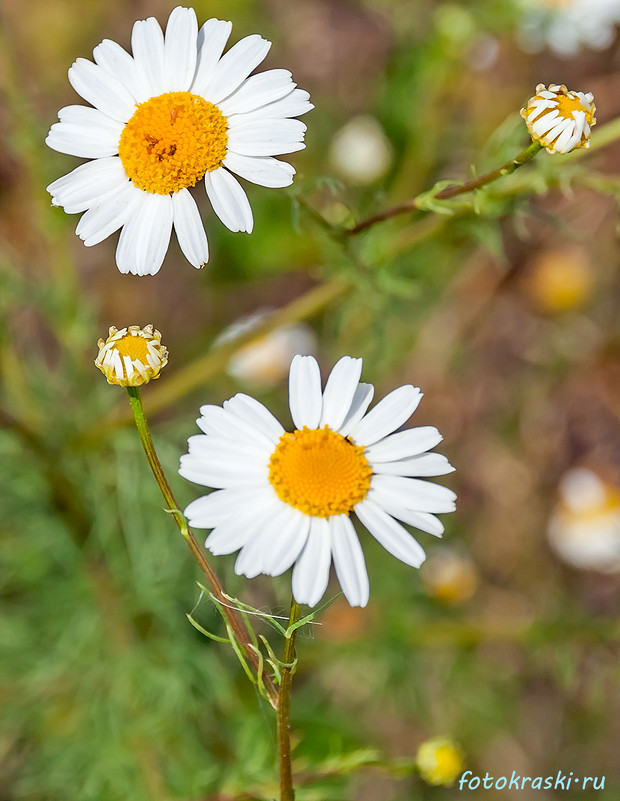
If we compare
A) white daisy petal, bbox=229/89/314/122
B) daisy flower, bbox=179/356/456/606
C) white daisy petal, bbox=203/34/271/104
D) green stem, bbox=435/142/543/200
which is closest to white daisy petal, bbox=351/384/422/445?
daisy flower, bbox=179/356/456/606

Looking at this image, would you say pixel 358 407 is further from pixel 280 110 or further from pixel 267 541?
pixel 280 110

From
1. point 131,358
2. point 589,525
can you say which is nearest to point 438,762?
point 131,358

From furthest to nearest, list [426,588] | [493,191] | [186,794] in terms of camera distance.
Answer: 1. [426,588]
2. [186,794]
3. [493,191]

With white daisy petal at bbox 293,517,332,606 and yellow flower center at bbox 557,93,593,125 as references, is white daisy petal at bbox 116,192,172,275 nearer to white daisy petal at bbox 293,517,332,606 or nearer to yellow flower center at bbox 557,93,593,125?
white daisy petal at bbox 293,517,332,606

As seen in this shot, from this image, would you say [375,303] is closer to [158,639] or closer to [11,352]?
[11,352]

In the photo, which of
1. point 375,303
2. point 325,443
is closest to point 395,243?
point 375,303

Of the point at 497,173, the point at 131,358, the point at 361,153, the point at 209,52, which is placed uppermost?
the point at 361,153

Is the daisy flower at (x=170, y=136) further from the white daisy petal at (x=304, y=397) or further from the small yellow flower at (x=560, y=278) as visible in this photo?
the small yellow flower at (x=560, y=278)
